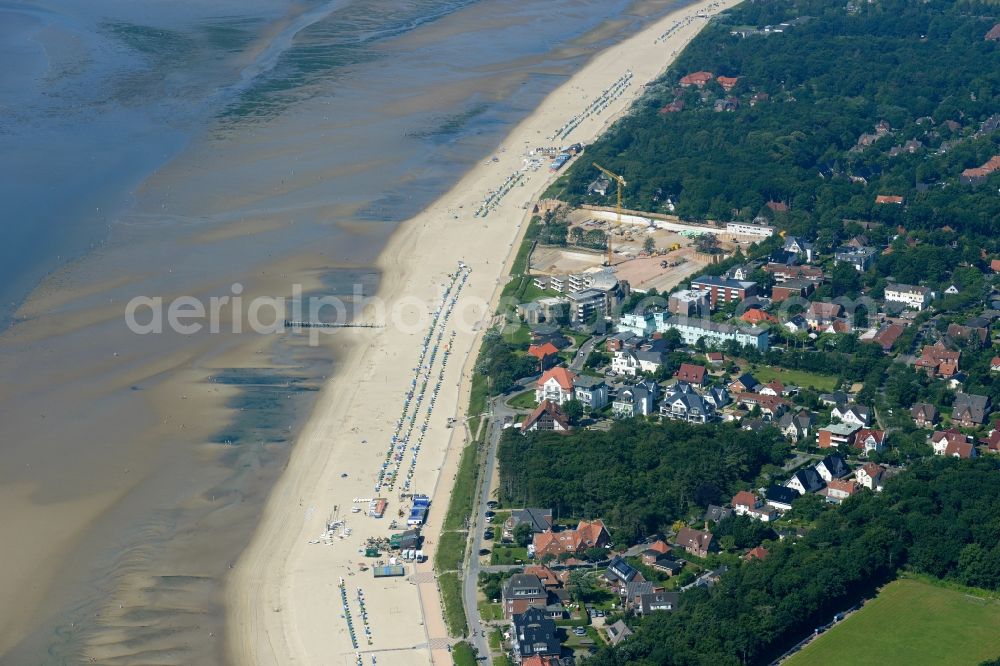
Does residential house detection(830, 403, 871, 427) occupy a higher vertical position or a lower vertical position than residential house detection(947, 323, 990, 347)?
lower

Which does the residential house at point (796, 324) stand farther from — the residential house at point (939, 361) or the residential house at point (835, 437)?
the residential house at point (835, 437)

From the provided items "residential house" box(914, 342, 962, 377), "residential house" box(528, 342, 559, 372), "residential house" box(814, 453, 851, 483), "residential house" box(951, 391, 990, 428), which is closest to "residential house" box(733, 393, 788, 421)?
"residential house" box(814, 453, 851, 483)

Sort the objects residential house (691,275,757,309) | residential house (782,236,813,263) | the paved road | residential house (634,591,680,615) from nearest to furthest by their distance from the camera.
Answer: the paved road, residential house (634,591,680,615), residential house (691,275,757,309), residential house (782,236,813,263)

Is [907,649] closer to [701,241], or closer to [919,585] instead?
[919,585]

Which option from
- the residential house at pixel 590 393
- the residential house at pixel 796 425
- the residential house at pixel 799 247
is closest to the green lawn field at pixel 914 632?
the residential house at pixel 796 425

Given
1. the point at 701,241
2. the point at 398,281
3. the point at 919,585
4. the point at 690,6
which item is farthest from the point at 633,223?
the point at 690,6

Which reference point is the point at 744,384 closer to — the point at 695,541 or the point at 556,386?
the point at 556,386

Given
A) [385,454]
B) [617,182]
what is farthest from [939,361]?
[617,182]

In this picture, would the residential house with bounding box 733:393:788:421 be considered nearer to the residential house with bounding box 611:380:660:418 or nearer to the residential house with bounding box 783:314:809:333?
the residential house with bounding box 611:380:660:418
